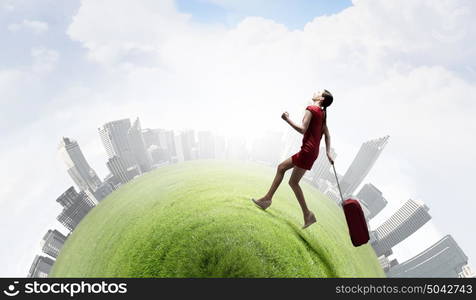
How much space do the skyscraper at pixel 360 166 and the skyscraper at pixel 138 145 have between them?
1218 inches

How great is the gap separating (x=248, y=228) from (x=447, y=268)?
6638 cm

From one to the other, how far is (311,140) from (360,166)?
37.6 m

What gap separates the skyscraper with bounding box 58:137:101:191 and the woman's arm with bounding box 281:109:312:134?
51358 millimetres

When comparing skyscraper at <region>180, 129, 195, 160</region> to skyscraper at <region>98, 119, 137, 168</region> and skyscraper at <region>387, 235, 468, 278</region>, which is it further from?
skyscraper at <region>387, 235, 468, 278</region>

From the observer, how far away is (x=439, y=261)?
5944cm

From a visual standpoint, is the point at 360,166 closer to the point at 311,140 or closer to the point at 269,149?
the point at 269,149

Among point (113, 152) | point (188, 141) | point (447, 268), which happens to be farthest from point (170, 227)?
point (447, 268)

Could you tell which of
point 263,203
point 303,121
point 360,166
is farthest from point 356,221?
point 360,166

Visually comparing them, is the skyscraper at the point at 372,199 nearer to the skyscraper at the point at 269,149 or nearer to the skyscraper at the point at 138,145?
the skyscraper at the point at 269,149

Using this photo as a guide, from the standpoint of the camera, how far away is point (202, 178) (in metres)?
10.6

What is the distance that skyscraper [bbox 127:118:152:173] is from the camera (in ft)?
181

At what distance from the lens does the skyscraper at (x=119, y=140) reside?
54.5m

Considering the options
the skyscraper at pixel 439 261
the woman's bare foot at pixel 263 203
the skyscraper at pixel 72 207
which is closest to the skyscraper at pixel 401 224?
the skyscraper at pixel 439 261

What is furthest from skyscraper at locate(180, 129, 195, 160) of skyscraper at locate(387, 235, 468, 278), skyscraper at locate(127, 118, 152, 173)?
skyscraper at locate(387, 235, 468, 278)
